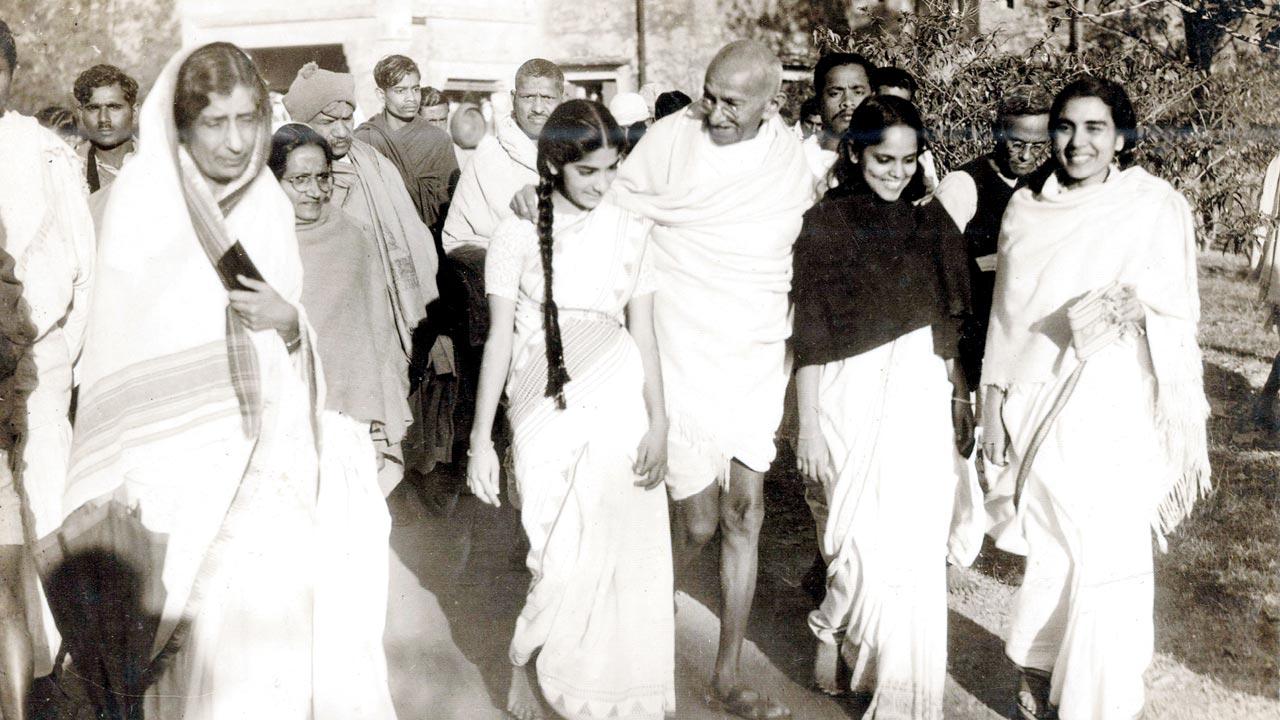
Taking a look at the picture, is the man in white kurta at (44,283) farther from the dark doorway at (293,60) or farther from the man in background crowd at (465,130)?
the man in background crowd at (465,130)

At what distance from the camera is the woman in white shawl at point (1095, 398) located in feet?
11.5

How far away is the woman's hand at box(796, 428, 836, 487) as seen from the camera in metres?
3.79

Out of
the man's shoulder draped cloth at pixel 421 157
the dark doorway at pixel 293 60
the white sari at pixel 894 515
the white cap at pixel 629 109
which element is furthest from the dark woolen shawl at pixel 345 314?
the white cap at pixel 629 109

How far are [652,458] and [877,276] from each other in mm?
856

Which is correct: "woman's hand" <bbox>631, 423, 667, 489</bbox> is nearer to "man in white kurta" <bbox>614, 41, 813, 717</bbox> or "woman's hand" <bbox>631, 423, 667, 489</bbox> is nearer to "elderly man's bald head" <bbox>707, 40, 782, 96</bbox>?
"man in white kurta" <bbox>614, 41, 813, 717</bbox>

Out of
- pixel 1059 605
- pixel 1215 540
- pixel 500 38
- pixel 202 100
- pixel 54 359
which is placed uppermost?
pixel 500 38

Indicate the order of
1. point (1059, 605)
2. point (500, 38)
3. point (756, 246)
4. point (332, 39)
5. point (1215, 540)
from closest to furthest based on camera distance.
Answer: point (1059, 605) → point (756, 246) → point (1215, 540) → point (332, 39) → point (500, 38)

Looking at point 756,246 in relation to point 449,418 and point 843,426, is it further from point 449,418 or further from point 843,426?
point 449,418

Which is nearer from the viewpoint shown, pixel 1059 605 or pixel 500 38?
pixel 1059 605

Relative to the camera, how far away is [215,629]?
3293 millimetres

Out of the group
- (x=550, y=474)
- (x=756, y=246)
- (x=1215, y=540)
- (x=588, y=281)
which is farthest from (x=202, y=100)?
(x=1215, y=540)

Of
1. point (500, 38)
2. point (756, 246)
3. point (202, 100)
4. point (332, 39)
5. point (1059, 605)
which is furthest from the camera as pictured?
point (500, 38)

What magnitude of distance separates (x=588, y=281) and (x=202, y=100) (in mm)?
1116

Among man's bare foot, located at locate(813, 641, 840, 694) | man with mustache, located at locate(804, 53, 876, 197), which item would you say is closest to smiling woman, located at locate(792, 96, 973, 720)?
man's bare foot, located at locate(813, 641, 840, 694)
